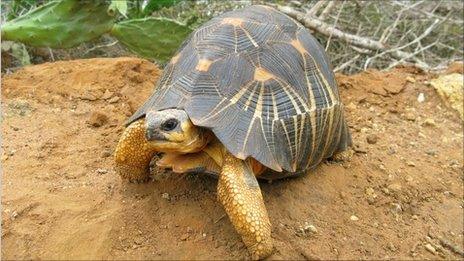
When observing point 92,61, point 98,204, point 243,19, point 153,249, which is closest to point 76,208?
point 98,204

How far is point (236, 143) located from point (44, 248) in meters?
0.90

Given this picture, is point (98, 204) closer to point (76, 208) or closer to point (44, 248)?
point (76, 208)

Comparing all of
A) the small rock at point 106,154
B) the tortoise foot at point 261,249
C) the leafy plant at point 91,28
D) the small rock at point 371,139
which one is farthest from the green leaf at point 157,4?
the tortoise foot at point 261,249

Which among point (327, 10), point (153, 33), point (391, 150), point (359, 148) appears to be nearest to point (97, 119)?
point (153, 33)

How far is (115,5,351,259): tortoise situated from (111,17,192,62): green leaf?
139 cm

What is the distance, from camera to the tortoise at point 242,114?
7.55ft

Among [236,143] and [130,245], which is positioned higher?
[236,143]

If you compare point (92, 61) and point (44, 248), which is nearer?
point (44, 248)

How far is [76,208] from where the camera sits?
2510mm

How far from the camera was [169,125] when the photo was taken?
2.29 meters

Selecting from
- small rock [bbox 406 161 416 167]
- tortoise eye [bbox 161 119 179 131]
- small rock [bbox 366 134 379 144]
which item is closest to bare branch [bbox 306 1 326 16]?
small rock [bbox 366 134 379 144]

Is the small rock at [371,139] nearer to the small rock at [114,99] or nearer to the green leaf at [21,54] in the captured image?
Answer: the small rock at [114,99]

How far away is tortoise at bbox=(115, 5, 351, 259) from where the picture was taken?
7.55 ft

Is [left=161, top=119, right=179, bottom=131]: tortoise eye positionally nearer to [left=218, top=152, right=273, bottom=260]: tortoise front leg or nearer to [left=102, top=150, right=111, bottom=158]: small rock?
[left=218, top=152, right=273, bottom=260]: tortoise front leg
